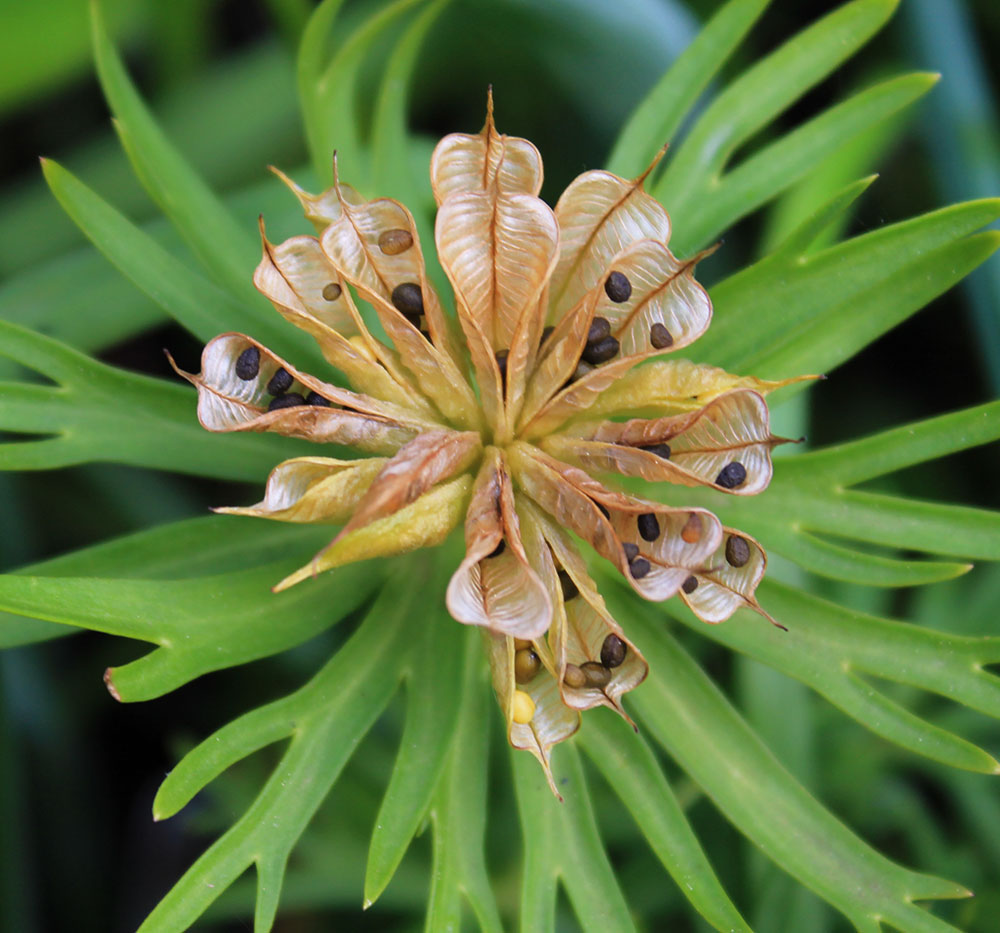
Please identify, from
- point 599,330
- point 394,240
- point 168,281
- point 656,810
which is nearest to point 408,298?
point 394,240

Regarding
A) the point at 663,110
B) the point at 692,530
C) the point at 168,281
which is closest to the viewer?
the point at 692,530

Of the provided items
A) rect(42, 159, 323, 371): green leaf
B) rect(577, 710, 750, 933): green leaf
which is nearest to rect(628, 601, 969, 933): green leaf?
rect(577, 710, 750, 933): green leaf

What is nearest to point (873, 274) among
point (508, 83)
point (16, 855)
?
point (508, 83)

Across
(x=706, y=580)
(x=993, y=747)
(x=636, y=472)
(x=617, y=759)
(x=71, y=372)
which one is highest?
(x=71, y=372)

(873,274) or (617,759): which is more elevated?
(873,274)

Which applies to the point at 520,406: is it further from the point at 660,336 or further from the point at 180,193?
the point at 180,193

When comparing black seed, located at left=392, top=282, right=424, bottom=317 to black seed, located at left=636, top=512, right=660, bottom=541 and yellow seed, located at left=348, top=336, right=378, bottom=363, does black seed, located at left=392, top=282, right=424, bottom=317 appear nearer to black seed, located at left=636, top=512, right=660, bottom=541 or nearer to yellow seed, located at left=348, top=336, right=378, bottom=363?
yellow seed, located at left=348, top=336, right=378, bottom=363

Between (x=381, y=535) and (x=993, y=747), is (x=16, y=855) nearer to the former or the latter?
(x=381, y=535)
